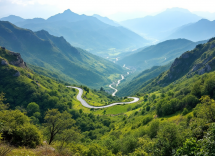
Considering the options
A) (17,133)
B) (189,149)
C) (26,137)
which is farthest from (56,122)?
(189,149)

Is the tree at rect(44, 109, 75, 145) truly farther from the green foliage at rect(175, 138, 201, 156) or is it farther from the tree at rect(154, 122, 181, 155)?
the green foliage at rect(175, 138, 201, 156)

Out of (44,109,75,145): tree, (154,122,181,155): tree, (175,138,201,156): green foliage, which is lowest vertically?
(44,109,75,145): tree

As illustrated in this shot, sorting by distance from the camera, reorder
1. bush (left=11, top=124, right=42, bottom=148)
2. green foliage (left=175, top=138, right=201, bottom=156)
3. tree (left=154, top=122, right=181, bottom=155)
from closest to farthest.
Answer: green foliage (left=175, top=138, right=201, bottom=156), tree (left=154, top=122, right=181, bottom=155), bush (left=11, top=124, right=42, bottom=148)

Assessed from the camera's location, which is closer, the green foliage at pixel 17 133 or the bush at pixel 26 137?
the green foliage at pixel 17 133

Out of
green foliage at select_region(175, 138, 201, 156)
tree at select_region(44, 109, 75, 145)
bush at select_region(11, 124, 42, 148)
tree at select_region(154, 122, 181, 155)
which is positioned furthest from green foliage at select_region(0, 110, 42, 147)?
green foliage at select_region(175, 138, 201, 156)

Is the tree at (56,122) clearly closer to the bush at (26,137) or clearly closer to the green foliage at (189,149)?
the bush at (26,137)

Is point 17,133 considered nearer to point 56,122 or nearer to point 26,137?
point 26,137

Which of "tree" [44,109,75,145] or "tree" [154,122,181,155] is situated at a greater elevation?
"tree" [154,122,181,155]

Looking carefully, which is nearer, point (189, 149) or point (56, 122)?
point (189, 149)

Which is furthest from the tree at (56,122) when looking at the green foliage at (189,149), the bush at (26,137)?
the green foliage at (189,149)

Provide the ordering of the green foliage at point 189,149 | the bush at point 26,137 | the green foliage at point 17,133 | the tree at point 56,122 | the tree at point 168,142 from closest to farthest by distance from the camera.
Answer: the green foliage at point 189,149
the tree at point 168,142
the green foliage at point 17,133
the bush at point 26,137
the tree at point 56,122

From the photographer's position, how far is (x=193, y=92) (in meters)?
69.4

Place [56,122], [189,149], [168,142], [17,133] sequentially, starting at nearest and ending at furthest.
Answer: [189,149] → [168,142] → [17,133] → [56,122]

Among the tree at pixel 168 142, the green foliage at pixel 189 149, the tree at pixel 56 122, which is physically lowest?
the tree at pixel 56 122
